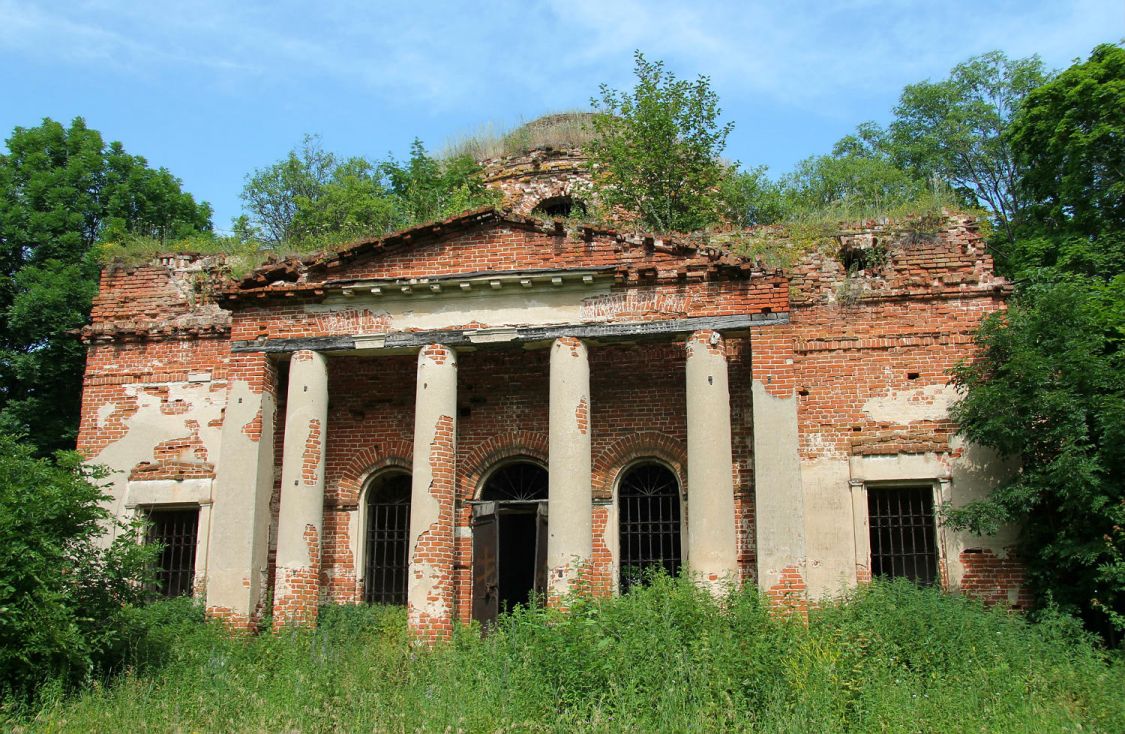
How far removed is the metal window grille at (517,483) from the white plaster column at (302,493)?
2.63 meters

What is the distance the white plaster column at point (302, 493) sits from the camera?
12.9 m

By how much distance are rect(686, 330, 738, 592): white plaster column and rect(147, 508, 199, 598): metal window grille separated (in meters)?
7.87

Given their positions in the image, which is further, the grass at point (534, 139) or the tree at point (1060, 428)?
the grass at point (534, 139)

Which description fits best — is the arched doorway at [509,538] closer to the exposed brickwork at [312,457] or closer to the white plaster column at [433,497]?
the white plaster column at [433,497]

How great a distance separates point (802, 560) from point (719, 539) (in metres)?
1.02

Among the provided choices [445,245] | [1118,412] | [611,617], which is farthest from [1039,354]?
[445,245]

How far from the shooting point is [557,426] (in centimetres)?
1298

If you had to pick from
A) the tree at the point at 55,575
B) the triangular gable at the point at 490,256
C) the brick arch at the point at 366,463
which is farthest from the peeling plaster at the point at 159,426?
the tree at the point at 55,575

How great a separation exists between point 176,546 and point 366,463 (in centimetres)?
337

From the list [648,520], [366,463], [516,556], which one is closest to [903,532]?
[648,520]

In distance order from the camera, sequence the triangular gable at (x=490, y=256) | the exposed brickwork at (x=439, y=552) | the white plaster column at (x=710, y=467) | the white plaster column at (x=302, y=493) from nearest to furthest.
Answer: the white plaster column at (x=710, y=467) < the exposed brickwork at (x=439, y=552) < the white plaster column at (x=302, y=493) < the triangular gable at (x=490, y=256)

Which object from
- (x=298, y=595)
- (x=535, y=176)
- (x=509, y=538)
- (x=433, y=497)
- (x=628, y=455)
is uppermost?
Answer: (x=535, y=176)

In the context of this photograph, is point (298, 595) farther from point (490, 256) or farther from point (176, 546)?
point (490, 256)

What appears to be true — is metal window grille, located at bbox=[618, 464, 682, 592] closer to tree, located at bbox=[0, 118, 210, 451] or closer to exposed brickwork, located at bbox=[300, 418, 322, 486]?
exposed brickwork, located at bbox=[300, 418, 322, 486]
